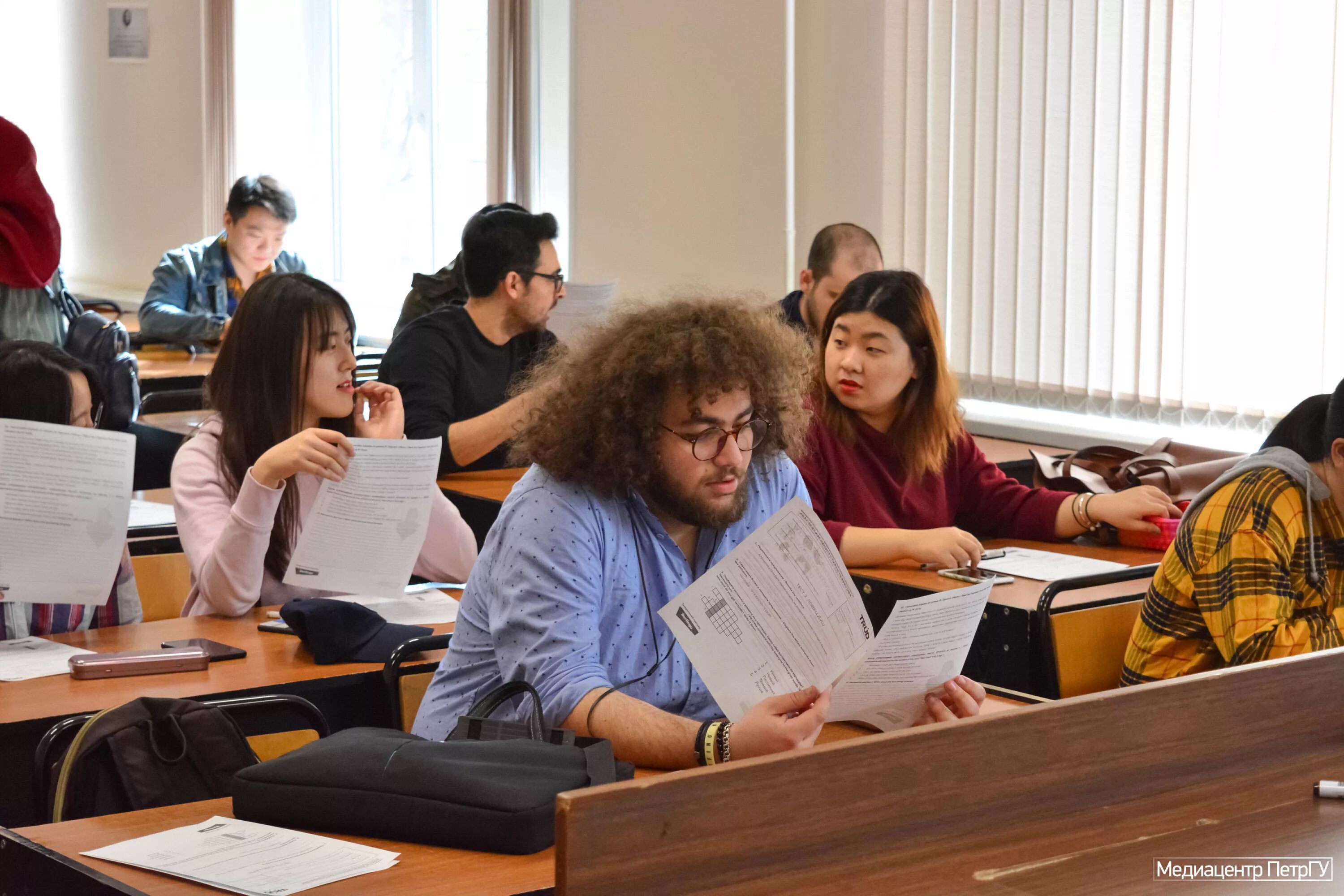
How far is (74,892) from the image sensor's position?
1.40m

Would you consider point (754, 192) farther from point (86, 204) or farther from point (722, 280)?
point (86, 204)

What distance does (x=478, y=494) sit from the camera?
362cm

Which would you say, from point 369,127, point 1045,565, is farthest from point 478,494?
point 369,127

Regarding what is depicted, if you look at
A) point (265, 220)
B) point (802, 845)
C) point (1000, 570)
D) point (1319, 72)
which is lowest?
point (1000, 570)

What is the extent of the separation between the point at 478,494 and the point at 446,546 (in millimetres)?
668

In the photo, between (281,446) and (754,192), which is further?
(754,192)

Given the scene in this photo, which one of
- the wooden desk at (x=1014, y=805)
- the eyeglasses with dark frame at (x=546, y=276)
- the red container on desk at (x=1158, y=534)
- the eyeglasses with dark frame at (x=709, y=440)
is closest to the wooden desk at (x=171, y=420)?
the eyeglasses with dark frame at (x=546, y=276)

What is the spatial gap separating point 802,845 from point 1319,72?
347 cm

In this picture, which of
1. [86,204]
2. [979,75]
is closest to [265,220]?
[979,75]

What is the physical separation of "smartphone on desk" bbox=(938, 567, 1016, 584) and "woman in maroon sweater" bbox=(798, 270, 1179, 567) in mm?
172

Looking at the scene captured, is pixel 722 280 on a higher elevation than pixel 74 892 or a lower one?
higher

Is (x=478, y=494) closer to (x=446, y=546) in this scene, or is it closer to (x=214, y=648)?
(x=446, y=546)

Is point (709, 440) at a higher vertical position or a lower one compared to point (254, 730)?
higher

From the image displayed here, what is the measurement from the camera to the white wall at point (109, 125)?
838cm
